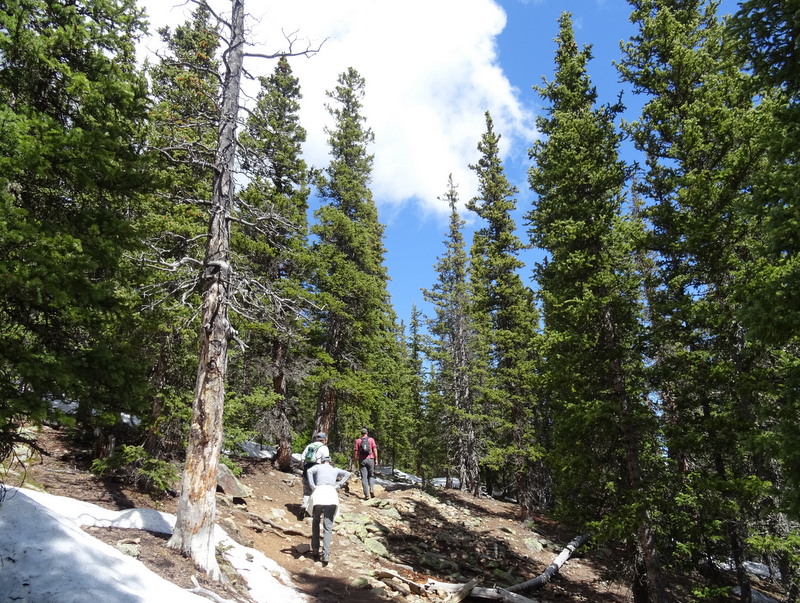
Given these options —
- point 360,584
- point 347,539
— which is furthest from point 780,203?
point 347,539

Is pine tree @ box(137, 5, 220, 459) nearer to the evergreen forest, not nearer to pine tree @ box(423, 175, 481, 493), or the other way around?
the evergreen forest

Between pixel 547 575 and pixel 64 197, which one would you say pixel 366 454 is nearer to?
pixel 547 575

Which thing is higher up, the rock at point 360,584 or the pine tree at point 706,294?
the pine tree at point 706,294

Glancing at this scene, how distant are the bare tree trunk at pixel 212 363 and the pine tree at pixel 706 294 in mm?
8889

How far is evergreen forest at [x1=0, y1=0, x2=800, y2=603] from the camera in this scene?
5801mm

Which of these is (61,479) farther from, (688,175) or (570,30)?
(570,30)

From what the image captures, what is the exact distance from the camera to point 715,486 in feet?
28.9

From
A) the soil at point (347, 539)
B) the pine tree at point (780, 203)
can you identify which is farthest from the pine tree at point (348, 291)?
the pine tree at point (780, 203)

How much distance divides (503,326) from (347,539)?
41.5 ft

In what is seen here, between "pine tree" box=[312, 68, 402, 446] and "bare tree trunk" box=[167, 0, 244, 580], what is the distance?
359 inches

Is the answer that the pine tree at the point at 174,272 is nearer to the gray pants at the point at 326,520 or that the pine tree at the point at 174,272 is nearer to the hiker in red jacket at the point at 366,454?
the gray pants at the point at 326,520

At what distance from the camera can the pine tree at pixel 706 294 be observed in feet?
30.2

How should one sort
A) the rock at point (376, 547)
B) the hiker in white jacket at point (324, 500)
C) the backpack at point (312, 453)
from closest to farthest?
the hiker in white jacket at point (324, 500) < the backpack at point (312, 453) < the rock at point (376, 547)

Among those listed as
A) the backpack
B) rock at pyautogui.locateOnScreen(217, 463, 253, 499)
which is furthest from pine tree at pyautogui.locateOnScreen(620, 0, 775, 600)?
rock at pyautogui.locateOnScreen(217, 463, 253, 499)
